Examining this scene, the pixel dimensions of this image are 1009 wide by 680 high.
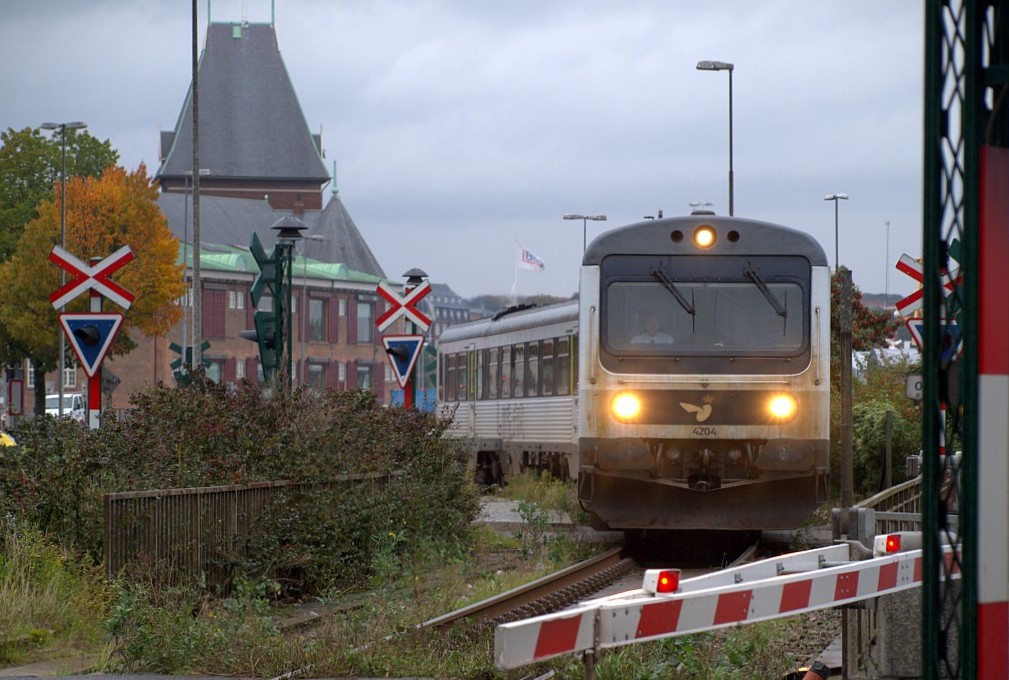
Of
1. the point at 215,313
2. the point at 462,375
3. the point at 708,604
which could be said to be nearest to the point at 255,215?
the point at 215,313

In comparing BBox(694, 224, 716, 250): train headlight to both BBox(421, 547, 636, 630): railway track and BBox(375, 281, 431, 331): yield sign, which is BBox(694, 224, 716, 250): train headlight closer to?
BBox(421, 547, 636, 630): railway track

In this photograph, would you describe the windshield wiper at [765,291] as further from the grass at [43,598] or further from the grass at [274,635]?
the grass at [43,598]

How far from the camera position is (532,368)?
2734 centimetres

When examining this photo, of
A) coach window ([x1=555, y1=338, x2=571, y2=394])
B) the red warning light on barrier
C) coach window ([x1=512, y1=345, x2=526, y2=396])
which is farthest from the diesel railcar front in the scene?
the red warning light on barrier

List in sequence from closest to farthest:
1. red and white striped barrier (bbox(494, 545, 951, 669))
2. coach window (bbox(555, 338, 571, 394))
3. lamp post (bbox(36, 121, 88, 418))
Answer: red and white striped barrier (bbox(494, 545, 951, 669)) → coach window (bbox(555, 338, 571, 394)) → lamp post (bbox(36, 121, 88, 418))

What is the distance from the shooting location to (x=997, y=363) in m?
4.79

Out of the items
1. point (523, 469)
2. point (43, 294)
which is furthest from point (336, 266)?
point (523, 469)

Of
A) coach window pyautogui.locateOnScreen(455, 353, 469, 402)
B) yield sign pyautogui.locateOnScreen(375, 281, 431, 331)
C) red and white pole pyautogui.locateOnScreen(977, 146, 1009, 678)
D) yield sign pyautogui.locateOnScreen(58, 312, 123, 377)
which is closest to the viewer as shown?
red and white pole pyautogui.locateOnScreen(977, 146, 1009, 678)

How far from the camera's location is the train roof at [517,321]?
25234 mm

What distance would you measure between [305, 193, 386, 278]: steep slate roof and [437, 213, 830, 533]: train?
88.0 metres

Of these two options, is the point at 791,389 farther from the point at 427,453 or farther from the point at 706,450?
the point at 427,453

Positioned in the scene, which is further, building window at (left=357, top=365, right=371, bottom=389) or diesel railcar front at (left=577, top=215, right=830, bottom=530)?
building window at (left=357, top=365, right=371, bottom=389)

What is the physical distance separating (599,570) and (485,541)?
152 inches

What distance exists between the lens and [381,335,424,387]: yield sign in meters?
22.5
